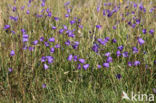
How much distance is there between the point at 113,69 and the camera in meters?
1.99

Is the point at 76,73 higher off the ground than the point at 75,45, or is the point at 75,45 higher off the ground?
the point at 75,45

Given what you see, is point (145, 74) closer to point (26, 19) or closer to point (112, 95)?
point (112, 95)

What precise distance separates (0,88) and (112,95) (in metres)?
0.92

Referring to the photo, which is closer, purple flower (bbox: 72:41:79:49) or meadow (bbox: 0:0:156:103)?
meadow (bbox: 0:0:156:103)

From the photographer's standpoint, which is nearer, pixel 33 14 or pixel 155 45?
pixel 155 45

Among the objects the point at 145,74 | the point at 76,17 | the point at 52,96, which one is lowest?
the point at 52,96

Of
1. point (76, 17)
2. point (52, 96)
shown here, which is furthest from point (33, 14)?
point (52, 96)

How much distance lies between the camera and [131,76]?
79.0 inches

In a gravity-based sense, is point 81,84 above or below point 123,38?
below

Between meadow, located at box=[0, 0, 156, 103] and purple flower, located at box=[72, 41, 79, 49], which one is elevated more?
purple flower, located at box=[72, 41, 79, 49]

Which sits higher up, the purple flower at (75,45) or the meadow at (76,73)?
the purple flower at (75,45)

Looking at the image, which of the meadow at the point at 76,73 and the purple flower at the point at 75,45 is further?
the purple flower at the point at 75,45

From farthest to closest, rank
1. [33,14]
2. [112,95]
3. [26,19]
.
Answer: [33,14] → [26,19] → [112,95]

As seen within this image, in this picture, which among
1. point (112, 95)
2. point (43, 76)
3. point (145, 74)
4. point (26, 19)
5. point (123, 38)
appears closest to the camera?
point (112, 95)
